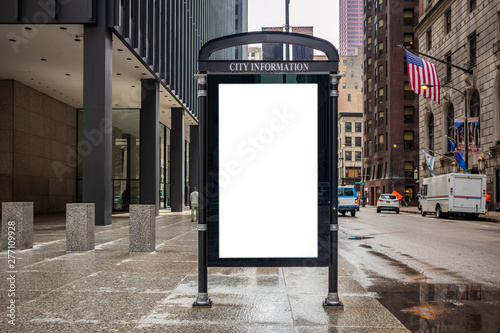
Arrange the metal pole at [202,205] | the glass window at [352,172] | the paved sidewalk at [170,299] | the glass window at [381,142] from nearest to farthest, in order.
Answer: the paved sidewalk at [170,299]
the metal pole at [202,205]
the glass window at [381,142]
the glass window at [352,172]

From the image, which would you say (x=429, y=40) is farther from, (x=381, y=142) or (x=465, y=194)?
(x=381, y=142)

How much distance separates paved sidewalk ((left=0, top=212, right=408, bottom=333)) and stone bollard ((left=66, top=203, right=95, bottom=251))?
1.27 m

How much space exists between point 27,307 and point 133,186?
29.3m

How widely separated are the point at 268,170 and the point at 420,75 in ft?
93.9

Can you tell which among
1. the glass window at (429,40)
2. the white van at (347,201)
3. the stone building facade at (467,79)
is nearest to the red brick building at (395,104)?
the stone building facade at (467,79)

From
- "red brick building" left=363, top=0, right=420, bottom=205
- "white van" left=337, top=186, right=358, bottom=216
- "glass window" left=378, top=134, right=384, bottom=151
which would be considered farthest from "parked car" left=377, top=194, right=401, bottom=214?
"glass window" left=378, top=134, right=384, bottom=151

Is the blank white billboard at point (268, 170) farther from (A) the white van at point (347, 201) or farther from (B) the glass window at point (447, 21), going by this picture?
(B) the glass window at point (447, 21)

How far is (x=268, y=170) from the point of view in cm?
527

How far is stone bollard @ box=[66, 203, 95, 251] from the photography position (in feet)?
33.4

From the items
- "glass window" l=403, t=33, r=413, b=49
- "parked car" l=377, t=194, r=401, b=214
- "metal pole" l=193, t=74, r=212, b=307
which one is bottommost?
"parked car" l=377, t=194, r=401, b=214

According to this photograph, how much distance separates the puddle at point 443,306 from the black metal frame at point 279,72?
36.0 inches

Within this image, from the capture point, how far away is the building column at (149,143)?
2602cm

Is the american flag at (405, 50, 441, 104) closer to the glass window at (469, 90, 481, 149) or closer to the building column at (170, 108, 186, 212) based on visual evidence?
the glass window at (469, 90, 481, 149)

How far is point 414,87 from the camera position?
30.9 m
